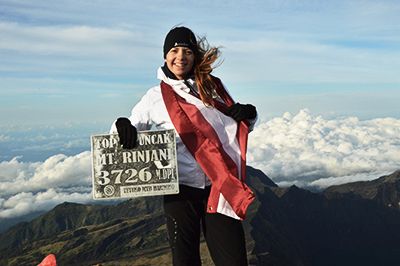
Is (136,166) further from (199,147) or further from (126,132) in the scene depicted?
(199,147)

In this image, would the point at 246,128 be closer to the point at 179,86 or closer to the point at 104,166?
the point at 179,86

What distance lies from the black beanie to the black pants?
6.90 ft

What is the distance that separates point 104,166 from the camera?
7.00 metres

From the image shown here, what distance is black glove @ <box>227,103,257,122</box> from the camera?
7059 mm

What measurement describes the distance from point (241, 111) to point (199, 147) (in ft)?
2.66

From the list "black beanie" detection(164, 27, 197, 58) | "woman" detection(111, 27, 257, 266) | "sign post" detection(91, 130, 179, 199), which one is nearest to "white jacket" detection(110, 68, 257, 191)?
"woman" detection(111, 27, 257, 266)

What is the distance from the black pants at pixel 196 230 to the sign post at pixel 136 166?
36 cm

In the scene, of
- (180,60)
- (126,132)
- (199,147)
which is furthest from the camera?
(180,60)

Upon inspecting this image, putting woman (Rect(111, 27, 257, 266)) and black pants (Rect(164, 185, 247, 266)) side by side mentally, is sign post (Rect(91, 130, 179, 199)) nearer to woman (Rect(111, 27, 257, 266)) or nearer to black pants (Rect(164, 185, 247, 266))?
woman (Rect(111, 27, 257, 266))

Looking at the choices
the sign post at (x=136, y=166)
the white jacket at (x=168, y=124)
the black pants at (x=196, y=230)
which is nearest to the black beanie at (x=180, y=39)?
the white jacket at (x=168, y=124)


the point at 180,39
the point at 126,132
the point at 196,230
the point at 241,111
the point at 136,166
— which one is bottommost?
the point at 196,230

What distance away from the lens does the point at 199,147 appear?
7.02 metres

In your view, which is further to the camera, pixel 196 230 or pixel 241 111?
pixel 196 230

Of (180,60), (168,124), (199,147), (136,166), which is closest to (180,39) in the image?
(180,60)
